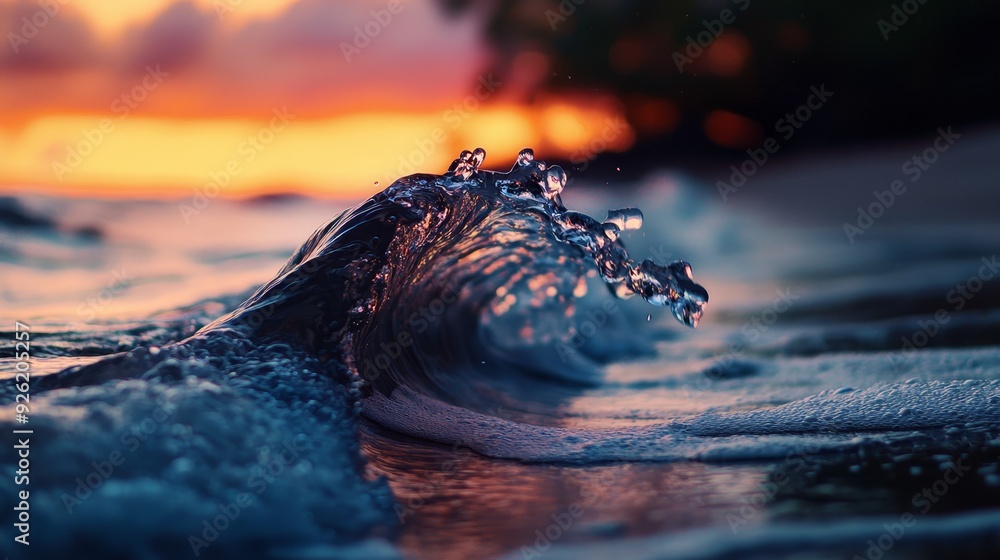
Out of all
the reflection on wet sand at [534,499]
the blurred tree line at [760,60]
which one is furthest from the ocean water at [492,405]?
the blurred tree line at [760,60]

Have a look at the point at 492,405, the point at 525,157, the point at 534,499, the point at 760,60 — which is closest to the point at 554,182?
the point at 525,157

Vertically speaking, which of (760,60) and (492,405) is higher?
(760,60)

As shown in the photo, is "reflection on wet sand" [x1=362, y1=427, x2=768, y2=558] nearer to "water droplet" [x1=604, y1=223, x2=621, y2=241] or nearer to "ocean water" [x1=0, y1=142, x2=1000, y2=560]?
"ocean water" [x1=0, y1=142, x2=1000, y2=560]

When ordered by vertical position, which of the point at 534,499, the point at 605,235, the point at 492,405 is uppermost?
the point at 605,235

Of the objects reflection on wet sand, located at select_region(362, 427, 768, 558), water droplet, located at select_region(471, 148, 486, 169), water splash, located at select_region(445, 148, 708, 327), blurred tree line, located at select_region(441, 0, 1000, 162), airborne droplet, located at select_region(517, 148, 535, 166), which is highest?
blurred tree line, located at select_region(441, 0, 1000, 162)

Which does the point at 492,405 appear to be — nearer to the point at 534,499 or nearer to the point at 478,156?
the point at 478,156

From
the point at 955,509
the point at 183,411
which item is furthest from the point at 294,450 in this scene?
the point at 955,509

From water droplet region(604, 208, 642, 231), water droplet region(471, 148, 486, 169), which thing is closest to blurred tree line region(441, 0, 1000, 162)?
water droplet region(471, 148, 486, 169)
